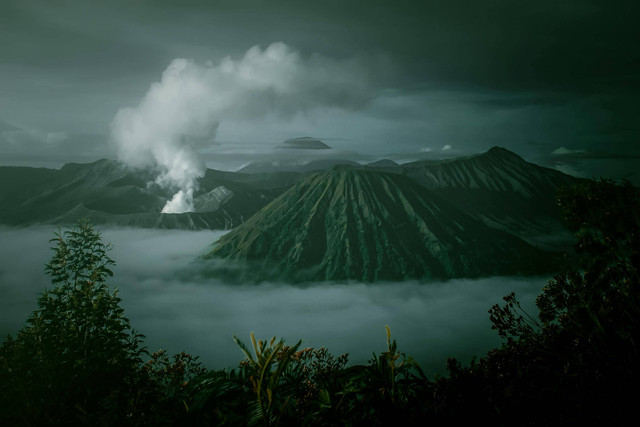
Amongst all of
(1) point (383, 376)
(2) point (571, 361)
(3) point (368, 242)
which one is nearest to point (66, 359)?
(1) point (383, 376)

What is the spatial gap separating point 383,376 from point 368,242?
145466 mm

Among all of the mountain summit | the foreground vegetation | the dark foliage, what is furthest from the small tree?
the mountain summit

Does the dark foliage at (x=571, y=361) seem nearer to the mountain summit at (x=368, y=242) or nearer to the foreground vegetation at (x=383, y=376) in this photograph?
the foreground vegetation at (x=383, y=376)

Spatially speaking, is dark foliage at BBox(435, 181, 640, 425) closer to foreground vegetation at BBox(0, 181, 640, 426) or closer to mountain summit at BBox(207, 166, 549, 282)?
foreground vegetation at BBox(0, 181, 640, 426)

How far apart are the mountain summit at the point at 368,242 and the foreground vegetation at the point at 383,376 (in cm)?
13198

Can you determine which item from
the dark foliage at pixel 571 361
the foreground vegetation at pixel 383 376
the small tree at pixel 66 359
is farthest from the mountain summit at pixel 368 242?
the dark foliage at pixel 571 361

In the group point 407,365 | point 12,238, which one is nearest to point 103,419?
point 407,365

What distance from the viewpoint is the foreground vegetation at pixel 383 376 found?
314cm

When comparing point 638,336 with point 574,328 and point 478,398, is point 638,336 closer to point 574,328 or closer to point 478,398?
point 574,328

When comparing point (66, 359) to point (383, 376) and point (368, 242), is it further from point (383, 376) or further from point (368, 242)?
point (368, 242)

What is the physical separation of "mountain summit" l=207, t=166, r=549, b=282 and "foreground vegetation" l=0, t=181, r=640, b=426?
13198 centimetres

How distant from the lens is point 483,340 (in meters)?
128

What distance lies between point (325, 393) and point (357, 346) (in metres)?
130

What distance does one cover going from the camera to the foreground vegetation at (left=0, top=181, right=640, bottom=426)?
10.3ft
